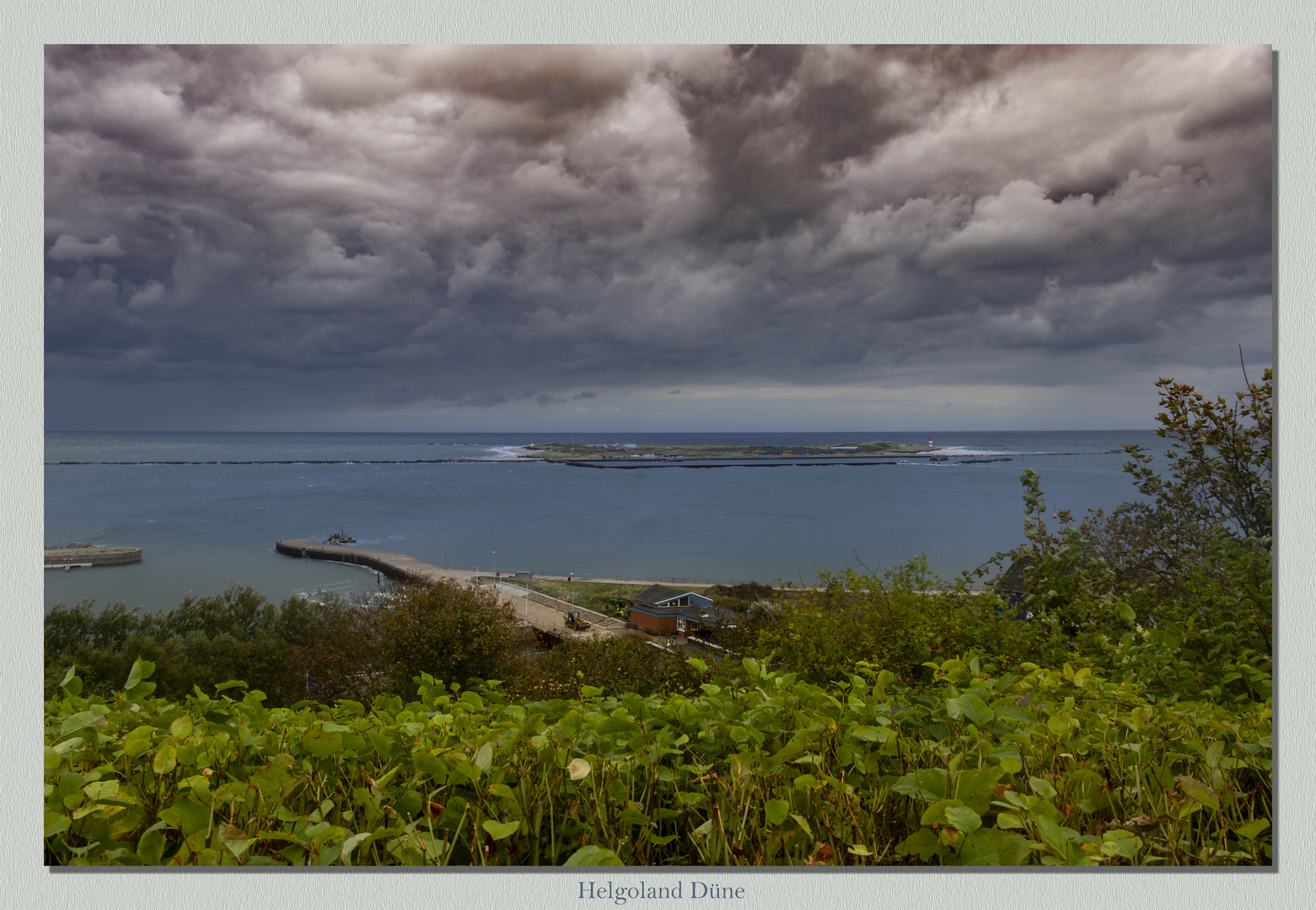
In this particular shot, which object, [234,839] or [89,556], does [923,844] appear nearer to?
[234,839]

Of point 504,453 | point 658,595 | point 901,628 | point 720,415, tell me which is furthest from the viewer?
point 658,595

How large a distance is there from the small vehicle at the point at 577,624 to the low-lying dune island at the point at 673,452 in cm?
341

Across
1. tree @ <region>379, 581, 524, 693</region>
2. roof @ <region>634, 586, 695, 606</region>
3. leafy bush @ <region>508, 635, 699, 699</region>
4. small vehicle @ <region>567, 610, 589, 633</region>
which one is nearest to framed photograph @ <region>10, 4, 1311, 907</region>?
leafy bush @ <region>508, 635, 699, 699</region>

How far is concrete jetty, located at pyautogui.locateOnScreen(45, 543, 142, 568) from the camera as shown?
2.27m

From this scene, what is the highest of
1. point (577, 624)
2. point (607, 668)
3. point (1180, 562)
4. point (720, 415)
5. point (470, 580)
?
point (720, 415)

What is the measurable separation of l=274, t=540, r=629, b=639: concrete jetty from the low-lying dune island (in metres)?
2.63

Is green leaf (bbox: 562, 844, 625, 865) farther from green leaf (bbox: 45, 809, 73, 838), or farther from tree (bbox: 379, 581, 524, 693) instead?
tree (bbox: 379, 581, 524, 693)

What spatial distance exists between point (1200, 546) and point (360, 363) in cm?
398

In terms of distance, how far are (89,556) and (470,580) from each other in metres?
5.59

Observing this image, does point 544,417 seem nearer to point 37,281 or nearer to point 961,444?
point 961,444

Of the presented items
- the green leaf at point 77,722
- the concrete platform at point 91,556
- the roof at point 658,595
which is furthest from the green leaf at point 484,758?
the roof at point 658,595

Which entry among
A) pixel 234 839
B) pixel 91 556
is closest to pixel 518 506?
pixel 91 556

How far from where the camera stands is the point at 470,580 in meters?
8.48

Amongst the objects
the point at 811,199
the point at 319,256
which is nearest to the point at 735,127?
the point at 811,199
